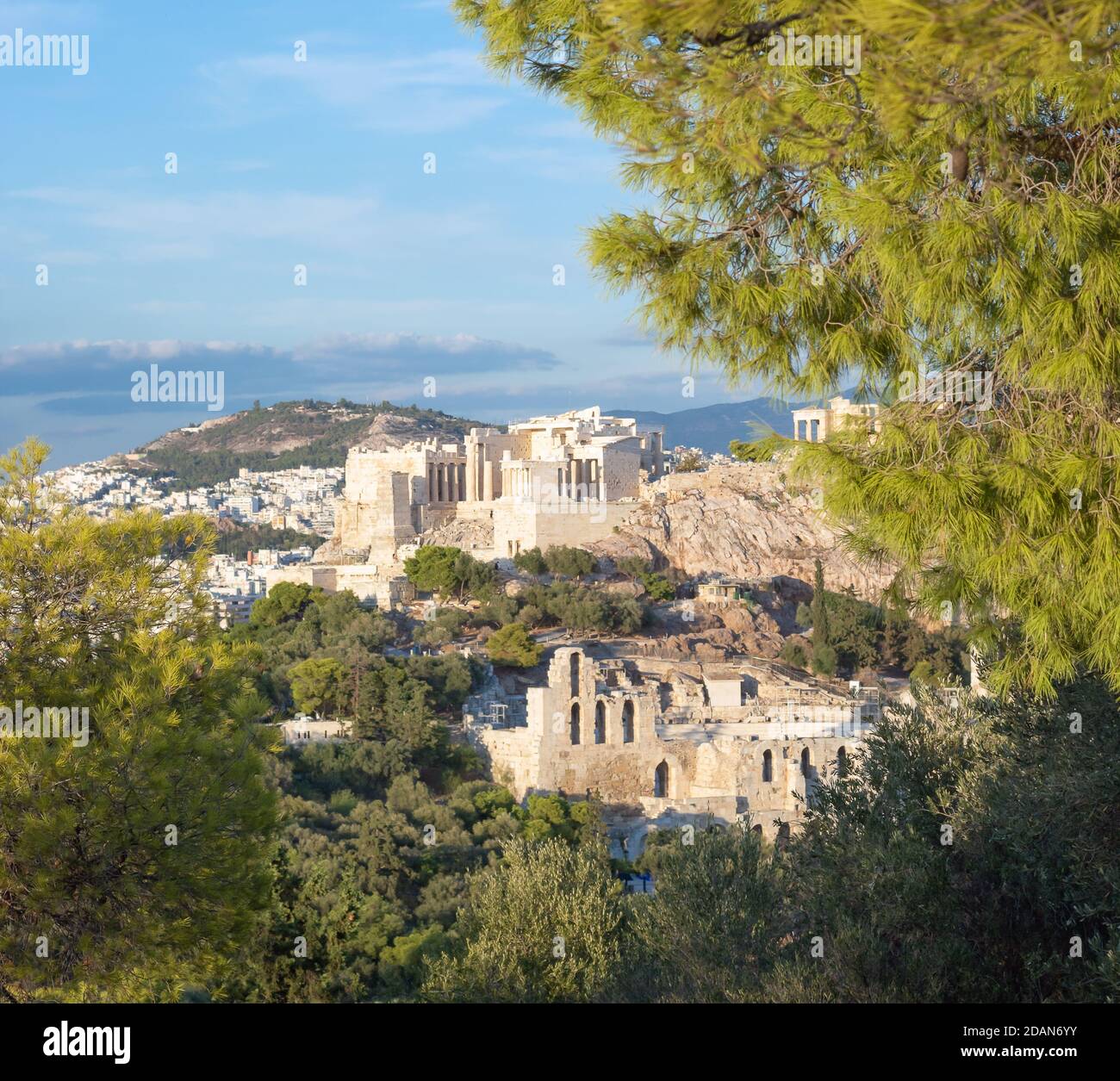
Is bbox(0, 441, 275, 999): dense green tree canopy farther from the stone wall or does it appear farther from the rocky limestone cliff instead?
the rocky limestone cliff

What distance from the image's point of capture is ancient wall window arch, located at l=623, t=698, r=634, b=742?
85.0ft

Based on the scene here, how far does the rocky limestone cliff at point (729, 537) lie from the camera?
4678cm

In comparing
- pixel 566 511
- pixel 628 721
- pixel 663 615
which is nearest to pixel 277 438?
pixel 566 511

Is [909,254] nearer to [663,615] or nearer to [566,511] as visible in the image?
[663,615]

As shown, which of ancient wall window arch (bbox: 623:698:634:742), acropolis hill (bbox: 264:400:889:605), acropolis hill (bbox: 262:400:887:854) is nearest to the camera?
acropolis hill (bbox: 262:400:887:854)

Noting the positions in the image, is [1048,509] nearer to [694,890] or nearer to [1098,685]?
[1098,685]

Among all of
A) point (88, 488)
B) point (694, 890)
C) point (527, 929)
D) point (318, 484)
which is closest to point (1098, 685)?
point (694, 890)

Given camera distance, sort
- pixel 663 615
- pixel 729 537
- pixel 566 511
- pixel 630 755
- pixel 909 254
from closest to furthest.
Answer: pixel 909 254 → pixel 630 755 → pixel 663 615 → pixel 566 511 → pixel 729 537

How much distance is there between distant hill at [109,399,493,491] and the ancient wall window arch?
78.1 meters

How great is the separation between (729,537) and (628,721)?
23.2 metres

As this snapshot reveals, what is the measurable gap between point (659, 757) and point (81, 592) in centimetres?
1908

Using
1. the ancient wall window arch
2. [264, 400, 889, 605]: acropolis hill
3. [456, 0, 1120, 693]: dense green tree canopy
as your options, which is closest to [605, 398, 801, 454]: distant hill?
[264, 400, 889, 605]: acropolis hill

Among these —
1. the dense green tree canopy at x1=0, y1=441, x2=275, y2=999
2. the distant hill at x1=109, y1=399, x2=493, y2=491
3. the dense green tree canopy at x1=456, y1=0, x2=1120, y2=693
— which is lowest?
the dense green tree canopy at x1=0, y1=441, x2=275, y2=999

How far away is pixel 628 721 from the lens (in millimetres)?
26094
